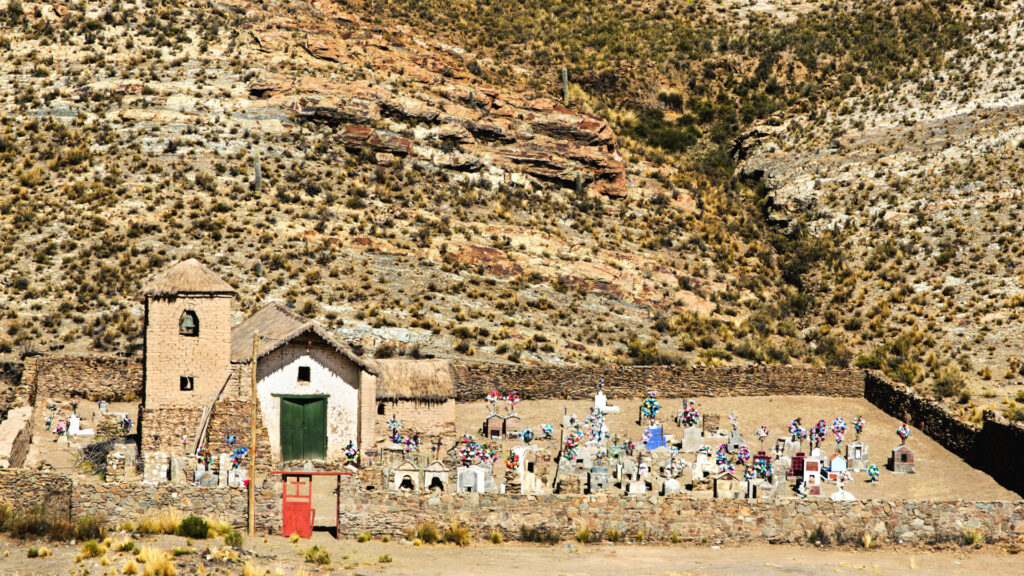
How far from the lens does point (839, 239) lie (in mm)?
72000

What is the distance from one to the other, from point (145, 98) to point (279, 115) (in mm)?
7904

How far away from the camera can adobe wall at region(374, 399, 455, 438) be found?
40.2 metres

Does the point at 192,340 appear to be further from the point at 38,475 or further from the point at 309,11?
the point at 309,11

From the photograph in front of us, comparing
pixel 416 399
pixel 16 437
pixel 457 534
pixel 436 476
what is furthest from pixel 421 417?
pixel 457 534

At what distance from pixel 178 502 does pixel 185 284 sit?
1071 centimetres

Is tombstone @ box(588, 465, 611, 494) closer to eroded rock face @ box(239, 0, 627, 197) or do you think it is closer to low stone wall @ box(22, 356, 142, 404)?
low stone wall @ box(22, 356, 142, 404)

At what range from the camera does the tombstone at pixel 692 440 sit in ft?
130

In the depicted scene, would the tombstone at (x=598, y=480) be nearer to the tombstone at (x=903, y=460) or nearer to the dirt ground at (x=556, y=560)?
the dirt ground at (x=556, y=560)

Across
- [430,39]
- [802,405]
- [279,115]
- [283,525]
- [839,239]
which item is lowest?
[283,525]

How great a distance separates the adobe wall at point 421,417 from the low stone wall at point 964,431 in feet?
57.4

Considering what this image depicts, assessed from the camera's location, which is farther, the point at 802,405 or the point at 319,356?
the point at 802,405

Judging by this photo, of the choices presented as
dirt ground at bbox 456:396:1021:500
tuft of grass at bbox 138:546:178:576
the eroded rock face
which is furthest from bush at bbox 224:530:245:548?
the eroded rock face

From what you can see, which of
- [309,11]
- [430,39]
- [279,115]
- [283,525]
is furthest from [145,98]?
[283,525]

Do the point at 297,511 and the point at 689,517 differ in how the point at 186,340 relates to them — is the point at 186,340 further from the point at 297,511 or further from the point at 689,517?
the point at 689,517
